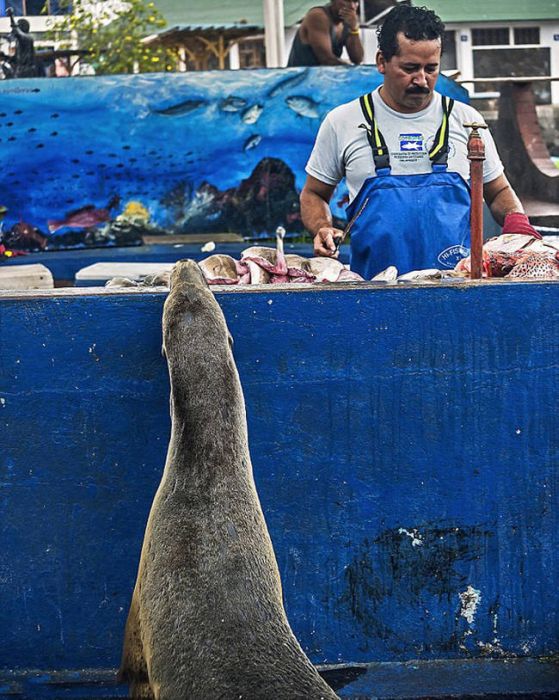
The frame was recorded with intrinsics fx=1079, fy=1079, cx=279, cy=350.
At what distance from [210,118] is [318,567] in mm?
9189

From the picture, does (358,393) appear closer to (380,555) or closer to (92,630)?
(380,555)

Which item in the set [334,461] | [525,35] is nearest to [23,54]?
[334,461]

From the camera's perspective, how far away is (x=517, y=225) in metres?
5.27

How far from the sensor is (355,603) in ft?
13.3

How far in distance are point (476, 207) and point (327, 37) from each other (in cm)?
886

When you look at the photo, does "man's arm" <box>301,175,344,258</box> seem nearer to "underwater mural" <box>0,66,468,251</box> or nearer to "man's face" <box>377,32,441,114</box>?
"man's face" <box>377,32,441,114</box>

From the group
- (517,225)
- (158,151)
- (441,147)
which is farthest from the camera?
(158,151)

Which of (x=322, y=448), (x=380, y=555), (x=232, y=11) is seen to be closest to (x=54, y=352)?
(x=322, y=448)

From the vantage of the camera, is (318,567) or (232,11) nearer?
(318,567)

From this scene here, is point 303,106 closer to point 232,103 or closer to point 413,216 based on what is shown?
point 232,103

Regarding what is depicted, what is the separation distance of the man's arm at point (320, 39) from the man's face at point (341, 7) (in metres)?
0.19

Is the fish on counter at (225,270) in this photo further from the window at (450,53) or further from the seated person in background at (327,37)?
the window at (450,53)

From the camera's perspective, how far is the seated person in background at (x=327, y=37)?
12227mm

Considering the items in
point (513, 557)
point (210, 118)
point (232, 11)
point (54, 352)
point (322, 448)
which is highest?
point (232, 11)
